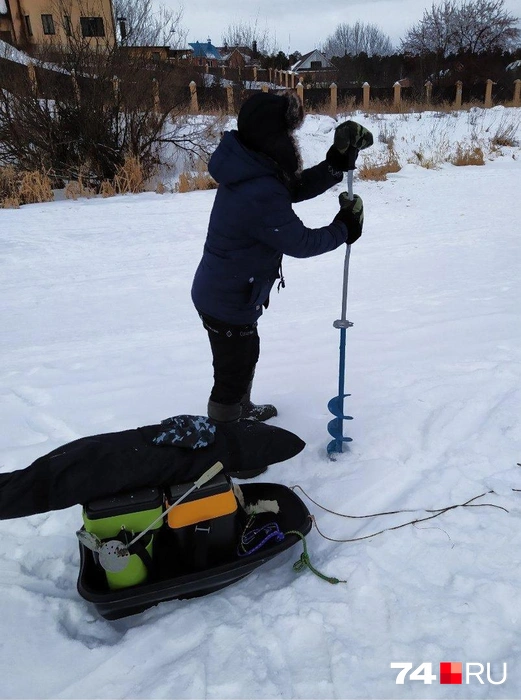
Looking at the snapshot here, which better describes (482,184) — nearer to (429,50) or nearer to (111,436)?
(111,436)

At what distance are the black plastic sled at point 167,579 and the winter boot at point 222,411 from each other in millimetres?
648

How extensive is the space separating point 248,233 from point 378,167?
779 cm

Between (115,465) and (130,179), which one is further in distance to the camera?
(130,179)

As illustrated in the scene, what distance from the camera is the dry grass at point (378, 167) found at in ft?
28.0

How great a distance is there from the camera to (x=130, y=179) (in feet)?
26.9

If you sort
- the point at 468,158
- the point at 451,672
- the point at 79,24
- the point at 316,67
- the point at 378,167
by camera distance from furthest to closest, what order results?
the point at 316,67, the point at 468,158, the point at 378,167, the point at 79,24, the point at 451,672

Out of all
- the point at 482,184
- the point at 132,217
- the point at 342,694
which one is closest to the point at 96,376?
the point at 342,694

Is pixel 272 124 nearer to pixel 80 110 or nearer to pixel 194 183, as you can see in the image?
pixel 194 183

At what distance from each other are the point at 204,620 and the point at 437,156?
1043 cm

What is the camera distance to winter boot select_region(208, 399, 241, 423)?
2.49 m

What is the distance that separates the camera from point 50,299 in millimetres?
4527

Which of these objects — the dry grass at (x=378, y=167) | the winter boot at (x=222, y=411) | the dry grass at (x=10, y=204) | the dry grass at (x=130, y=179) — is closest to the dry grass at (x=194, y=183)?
the dry grass at (x=130, y=179)

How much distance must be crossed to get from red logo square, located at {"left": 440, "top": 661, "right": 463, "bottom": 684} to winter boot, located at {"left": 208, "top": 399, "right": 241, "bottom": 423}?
1.34 metres

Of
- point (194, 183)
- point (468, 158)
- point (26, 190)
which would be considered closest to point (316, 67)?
point (468, 158)
